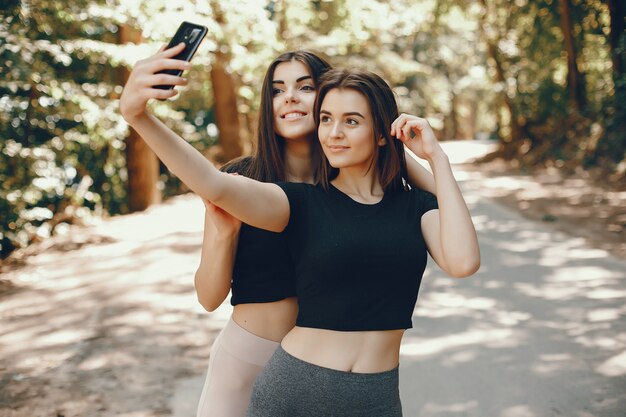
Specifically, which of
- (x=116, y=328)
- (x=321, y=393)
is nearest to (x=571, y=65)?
(x=116, y=328)

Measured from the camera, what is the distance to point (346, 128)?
7.28 ft

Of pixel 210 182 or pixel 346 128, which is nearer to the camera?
pixel 210 182

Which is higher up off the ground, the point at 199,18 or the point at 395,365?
the point at 199,18

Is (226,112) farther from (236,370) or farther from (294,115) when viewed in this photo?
(236,370)

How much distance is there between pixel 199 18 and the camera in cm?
911

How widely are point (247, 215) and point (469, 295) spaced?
6.03m

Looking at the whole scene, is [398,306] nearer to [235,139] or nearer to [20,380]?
[20,380]

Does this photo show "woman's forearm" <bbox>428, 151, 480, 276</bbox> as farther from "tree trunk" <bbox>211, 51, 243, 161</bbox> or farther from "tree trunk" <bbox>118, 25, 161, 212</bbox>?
"tree trunk" <bbox>211, 51, 243, 161</bbox>

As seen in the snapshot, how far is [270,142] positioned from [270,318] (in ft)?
2.48

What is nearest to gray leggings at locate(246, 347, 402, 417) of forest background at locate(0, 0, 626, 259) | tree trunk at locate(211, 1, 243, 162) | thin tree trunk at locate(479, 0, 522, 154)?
forest background at locate(0, 0, 626, 259)

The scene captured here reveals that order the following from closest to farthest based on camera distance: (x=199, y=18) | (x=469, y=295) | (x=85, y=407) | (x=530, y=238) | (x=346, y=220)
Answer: (x=346, y=220)
(x=85, y=407)
(x=469, y=295)
(x=199, y=18)
(x=530, y=238)

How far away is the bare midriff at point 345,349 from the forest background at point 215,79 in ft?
5.36

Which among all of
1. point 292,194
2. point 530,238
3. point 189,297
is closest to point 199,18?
point 189,297

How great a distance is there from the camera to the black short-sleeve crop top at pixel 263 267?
8.27 ft
